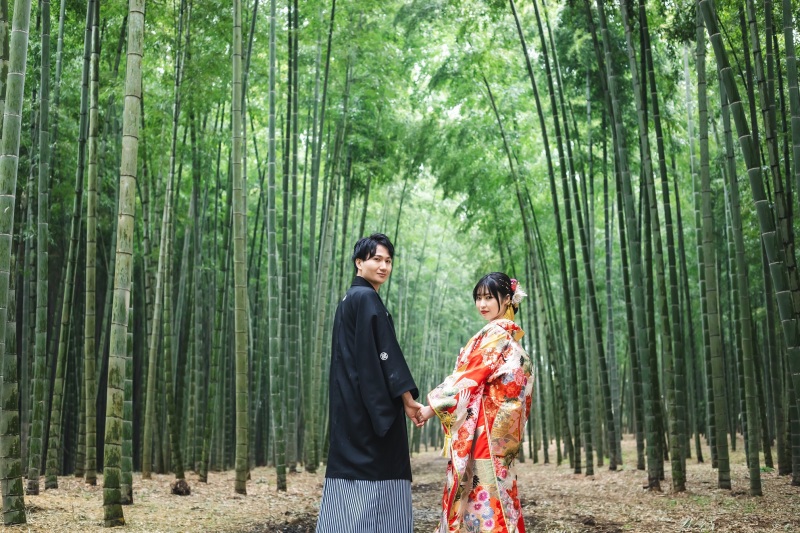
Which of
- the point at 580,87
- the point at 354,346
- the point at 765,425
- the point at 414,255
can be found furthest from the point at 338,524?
the point at 414,255

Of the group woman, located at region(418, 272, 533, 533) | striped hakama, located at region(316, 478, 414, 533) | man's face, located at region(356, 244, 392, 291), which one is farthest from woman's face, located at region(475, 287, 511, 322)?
striped hakama, located at region(316, 478, 414, 533)

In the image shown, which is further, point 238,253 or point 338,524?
point 238,253

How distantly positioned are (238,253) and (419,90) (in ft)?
16.8

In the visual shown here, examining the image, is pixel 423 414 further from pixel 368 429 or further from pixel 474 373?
pixel 474 373

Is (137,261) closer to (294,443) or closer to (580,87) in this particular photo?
(294,443)

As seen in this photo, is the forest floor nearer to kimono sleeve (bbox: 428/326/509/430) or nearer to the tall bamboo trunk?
the tall bamboo trunk

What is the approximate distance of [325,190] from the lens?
9.23 meters

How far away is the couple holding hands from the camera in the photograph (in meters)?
2.40

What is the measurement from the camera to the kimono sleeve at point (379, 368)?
2.39 metres

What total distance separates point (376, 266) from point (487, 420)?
29.4 inches

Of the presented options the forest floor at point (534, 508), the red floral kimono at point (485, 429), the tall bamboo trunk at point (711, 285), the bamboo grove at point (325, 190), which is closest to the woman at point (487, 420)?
the red floral kimono at point (485, 429)

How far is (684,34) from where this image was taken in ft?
19.1

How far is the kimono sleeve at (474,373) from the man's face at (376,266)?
0.49 m

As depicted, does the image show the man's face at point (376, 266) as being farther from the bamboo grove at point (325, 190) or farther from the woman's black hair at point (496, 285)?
the bamboo grove at point (325, 190)
